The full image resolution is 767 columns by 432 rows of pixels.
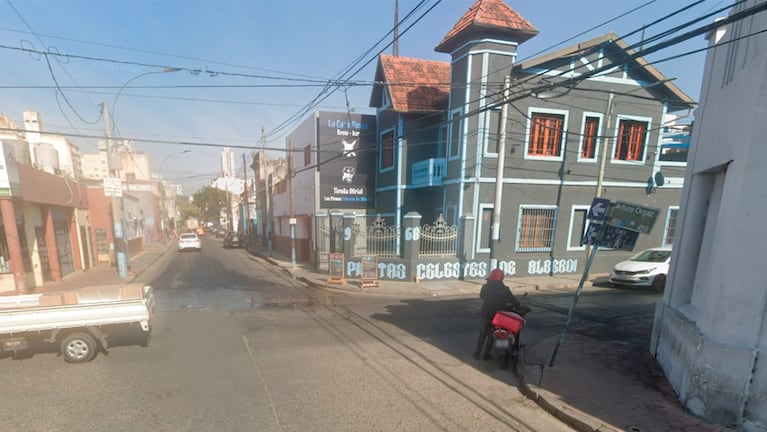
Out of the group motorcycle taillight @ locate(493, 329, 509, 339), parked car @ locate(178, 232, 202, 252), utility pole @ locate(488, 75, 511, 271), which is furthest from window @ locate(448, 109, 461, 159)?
parked car @ locate(178, 232, 202, 252)

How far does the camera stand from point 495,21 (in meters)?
11.8

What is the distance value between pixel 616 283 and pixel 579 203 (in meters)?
3.65

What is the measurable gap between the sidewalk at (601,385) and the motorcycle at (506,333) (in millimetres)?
268

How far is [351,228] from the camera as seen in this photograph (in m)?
12.6

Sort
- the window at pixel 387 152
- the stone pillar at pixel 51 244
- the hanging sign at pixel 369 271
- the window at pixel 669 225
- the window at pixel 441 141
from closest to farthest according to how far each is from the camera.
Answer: the hanging sign at pixel 369 271 < the stone pillar at pixel 51 244 < the window at pixel 441 141 < the window at pixel 669 225 < the window at pixel 387 152

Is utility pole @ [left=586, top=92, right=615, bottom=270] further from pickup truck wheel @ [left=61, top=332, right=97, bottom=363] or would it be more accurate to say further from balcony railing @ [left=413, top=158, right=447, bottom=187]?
pickup truck wheel @ [left=61, top=332, right=97, bottom=363]

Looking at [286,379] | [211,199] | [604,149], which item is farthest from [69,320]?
[211,199]

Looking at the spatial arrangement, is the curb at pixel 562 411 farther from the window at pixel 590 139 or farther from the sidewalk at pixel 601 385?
the window at pixel 590 139

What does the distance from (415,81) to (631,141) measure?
10.2 meters

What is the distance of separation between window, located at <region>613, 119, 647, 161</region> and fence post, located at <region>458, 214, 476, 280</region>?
24.8 ft

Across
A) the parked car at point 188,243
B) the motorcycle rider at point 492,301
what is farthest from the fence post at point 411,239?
the parked car at point 188,243

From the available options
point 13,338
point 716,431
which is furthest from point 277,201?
point 716,431

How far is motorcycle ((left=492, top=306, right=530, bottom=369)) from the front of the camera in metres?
4.96

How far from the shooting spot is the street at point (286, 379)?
369 cm
